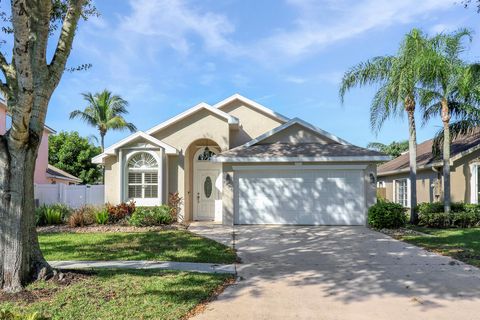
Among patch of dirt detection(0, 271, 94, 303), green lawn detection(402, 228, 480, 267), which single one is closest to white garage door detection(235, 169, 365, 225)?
green lawn detection(402, 228, 480, 267)

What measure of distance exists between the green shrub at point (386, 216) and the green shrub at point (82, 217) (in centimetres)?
1066

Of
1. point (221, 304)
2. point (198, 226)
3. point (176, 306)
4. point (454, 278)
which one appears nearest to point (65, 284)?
point (176, 306)

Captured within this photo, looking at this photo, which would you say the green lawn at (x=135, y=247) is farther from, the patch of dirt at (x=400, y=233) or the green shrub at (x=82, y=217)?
the patch of dirt at (x=400, y=233)

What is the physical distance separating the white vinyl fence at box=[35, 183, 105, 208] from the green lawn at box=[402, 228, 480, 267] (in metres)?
13.4

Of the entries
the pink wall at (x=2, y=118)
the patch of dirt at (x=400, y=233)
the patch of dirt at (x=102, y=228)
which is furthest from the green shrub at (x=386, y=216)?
the pink wall at (x=2, y=118)

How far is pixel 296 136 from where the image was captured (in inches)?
666

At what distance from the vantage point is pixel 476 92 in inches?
605

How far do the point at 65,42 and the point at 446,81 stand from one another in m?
14.2

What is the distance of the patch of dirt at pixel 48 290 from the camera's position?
19.3ft

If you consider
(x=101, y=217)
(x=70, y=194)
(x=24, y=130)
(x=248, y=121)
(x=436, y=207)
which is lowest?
(x=101, y=217)

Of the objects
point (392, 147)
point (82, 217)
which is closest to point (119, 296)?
point (82, 217)

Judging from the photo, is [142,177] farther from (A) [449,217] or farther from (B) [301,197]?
(A) [449,217]

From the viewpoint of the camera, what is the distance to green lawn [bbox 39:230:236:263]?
9.23 metres

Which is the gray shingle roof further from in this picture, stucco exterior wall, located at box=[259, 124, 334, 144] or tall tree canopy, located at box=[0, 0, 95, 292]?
tall tree canopy, located at box=[0, 0, 95, 292]
